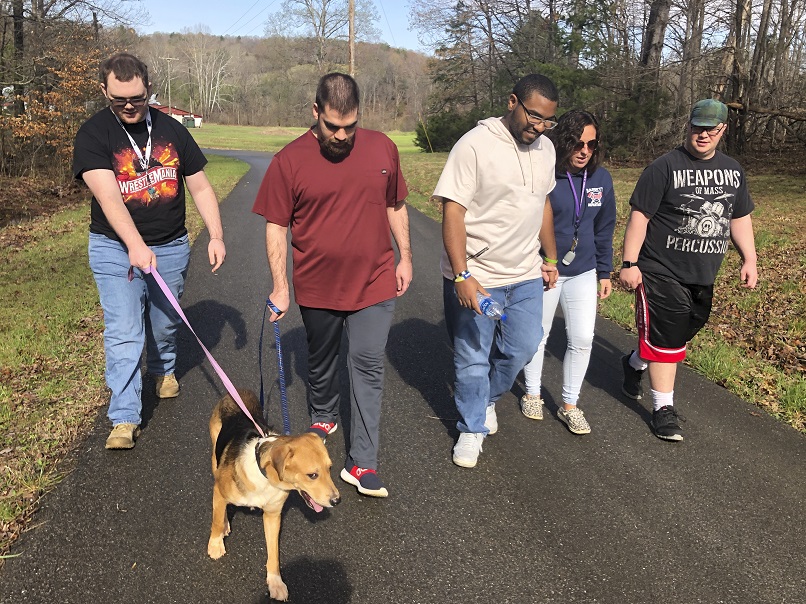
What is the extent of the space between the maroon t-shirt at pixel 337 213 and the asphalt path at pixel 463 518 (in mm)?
1169

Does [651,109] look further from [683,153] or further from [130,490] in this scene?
[130,490]

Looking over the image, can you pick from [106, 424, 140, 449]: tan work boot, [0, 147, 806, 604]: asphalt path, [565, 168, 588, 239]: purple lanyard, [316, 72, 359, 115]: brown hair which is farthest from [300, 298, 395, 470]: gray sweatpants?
[565, 168, 588, 239]: purple lanyard

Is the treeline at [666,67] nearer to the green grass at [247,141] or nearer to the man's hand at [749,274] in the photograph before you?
the man's hand at [749,274]

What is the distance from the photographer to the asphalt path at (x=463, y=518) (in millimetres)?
2756

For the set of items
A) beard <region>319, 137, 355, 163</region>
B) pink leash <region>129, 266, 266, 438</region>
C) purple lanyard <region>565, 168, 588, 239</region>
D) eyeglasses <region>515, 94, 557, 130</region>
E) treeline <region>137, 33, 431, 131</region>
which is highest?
treeline <region>137, 33, 431, 131</region>

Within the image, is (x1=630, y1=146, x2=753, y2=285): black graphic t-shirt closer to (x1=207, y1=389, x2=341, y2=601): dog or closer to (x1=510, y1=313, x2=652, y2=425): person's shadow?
(x1=510, y1=313, x2=652, y2=425): person's shadow

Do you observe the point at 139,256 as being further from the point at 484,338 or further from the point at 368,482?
the point at 484,338

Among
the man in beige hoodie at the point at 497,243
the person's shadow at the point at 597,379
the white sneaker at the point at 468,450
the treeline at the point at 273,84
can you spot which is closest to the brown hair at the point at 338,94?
the man in beige hoodie at the point at 497,243

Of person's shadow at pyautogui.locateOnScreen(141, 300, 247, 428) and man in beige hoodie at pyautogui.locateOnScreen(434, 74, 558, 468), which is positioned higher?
man in beige hoodie at pyautogui.locateOnScreen(434, 74, 558, 468)

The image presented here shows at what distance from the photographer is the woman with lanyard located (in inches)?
159

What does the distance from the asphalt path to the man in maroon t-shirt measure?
0.49 metres

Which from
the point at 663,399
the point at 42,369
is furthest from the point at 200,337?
the point at 663,399

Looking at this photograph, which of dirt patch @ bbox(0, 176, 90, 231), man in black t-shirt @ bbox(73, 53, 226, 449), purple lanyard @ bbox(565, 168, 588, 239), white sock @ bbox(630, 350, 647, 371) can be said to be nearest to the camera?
man in black t-shirt @ bbox(73, 53, 226, 449)

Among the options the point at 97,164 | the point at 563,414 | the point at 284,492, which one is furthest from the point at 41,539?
the point at 563,414
